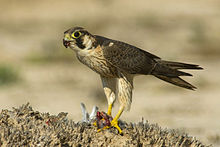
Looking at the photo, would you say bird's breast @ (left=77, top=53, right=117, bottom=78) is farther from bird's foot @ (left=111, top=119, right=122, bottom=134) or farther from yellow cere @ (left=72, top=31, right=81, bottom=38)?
bird's foot @ (left=111, top=119, right=122, bottom=134)

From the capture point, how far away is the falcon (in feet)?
19.6

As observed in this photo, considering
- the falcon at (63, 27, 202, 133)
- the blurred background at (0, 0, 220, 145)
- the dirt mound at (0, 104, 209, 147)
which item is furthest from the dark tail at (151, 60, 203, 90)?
the blurred background at (0, 0, 220, 145)

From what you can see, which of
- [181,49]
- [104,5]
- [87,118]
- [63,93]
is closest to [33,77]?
[63,93]

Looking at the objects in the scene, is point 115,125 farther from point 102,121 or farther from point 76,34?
→ point 76,34

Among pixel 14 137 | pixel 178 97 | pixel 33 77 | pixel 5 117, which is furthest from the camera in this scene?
pixel 33 77

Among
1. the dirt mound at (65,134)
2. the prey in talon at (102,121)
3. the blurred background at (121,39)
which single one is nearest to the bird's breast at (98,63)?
the prey in talon at (102,121)

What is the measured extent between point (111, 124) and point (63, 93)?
6793 millimetres

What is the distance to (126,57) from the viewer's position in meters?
6.42

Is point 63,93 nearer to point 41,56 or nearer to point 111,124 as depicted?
point 41,56

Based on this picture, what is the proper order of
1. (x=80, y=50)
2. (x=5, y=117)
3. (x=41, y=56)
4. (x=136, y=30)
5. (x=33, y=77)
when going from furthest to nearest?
(x=136, y=30) < (x=41, y=56) < (x=33, y=77) < (x=80, y=50) < (x=5, y=117)

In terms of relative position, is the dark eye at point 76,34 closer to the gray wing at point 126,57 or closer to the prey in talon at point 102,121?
the gray wing at point 126,57

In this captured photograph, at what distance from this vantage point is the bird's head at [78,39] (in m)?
5.82

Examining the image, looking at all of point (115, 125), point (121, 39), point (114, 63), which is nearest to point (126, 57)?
point (114, 63)

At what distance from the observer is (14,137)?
4883 mm
